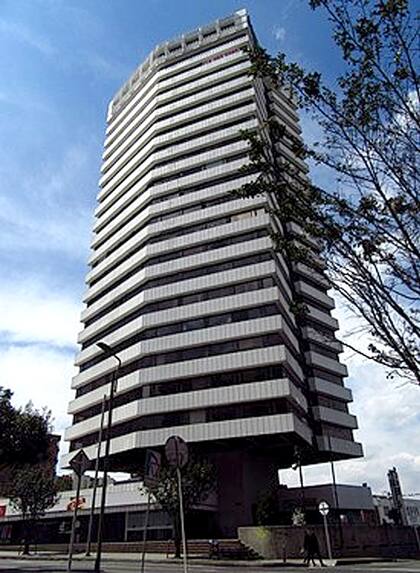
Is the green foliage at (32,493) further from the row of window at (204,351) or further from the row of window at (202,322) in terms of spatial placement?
Answer: the row of window at (202,322)

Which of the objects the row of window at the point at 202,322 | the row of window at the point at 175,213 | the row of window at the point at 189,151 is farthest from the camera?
the row of window at the point at 189,151

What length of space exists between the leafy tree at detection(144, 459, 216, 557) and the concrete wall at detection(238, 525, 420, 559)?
4124 mm

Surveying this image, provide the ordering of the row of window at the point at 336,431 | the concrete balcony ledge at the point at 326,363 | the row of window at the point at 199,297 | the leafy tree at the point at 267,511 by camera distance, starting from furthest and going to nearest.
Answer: the concrete balcony ledge at the point at 326,363, the row of window at the point at 336,431, the row of window at the point at 199,297, the leafy tree at the point at 267,511

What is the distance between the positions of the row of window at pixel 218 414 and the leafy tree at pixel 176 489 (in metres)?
7.38

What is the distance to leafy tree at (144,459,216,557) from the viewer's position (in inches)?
1216

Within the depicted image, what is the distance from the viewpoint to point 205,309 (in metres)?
45.9

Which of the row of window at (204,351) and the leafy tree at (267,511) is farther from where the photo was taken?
the row of window at (204,351)

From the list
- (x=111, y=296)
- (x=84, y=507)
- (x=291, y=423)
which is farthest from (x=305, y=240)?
(x=111, y=296)

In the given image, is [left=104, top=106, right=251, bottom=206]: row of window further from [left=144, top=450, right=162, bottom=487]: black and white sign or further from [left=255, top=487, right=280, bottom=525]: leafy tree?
[left=144, top=450, right=162, bottom=487]: black and white sign

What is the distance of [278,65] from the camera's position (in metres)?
7.93

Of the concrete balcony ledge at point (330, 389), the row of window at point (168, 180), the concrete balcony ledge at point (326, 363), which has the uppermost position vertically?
the row of window at point (168, 180)

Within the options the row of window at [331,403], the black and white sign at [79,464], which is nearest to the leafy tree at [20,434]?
the black and white sign at [79,464]

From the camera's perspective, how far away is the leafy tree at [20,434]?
24297 millimetres

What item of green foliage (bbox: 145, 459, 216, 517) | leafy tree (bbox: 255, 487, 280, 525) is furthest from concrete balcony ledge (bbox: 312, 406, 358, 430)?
green foliage (bbox: 145, 459, 216, 517)
